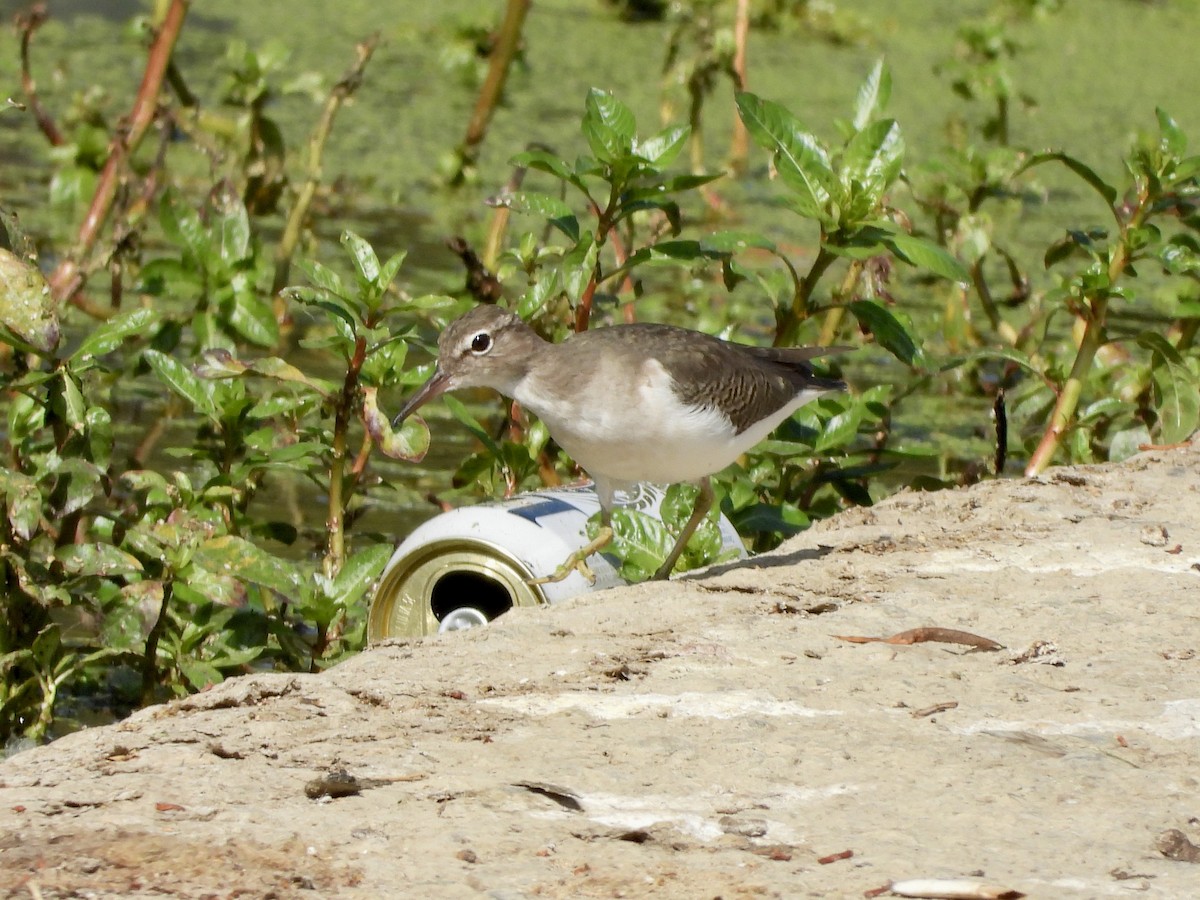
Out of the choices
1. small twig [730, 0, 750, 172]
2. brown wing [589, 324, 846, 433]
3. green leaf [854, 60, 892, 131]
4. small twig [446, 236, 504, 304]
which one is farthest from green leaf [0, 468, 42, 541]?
small twig [730, 0, 750, 172]

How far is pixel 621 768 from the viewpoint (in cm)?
303

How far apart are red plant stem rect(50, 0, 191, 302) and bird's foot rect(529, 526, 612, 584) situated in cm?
258

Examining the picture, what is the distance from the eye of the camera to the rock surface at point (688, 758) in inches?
103

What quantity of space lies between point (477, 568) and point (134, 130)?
270cm

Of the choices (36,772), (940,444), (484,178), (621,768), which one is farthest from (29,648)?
(484,178)

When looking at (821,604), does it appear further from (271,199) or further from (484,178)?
(484,178)

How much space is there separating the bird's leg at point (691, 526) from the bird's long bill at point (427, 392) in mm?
711

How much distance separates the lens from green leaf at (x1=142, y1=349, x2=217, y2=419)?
471 cm

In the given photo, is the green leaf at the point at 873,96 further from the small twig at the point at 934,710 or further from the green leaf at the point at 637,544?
the small twig at the point at 934,710

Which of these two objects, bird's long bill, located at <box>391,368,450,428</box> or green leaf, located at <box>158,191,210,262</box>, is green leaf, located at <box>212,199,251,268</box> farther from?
bird's long bill, located at <box>391,368,450,428</box>

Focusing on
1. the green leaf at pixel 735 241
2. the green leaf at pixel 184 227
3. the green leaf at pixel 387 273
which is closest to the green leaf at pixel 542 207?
the green leaf at pixel 735 241

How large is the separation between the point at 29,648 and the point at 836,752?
6.45ft

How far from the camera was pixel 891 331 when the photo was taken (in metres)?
4.94

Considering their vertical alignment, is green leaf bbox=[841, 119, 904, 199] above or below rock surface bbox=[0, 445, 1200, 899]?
above
